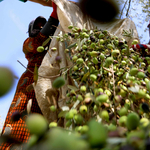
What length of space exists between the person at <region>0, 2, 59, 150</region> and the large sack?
0.06m

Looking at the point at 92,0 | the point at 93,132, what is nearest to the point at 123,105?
the point at 93,132

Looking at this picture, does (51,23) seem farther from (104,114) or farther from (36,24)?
(104,114)

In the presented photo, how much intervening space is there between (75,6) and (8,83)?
763 millimetres

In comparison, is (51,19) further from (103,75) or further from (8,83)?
(8,83)

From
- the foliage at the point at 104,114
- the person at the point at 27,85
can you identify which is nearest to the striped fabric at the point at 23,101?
the person at the point at 27,85

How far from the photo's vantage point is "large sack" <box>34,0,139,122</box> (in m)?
0.62

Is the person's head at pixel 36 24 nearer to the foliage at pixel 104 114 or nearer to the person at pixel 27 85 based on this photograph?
the person at pixel 27 85

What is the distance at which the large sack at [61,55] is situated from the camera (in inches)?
24.6

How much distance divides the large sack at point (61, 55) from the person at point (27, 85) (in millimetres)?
61

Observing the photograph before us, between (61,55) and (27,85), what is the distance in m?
0.30

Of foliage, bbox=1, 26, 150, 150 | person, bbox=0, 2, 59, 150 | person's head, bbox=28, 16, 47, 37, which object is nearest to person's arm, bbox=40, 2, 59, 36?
person, bbox=0, 2, 59, 150

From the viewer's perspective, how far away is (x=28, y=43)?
1.02 m

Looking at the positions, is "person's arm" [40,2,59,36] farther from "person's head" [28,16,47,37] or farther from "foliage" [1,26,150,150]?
"foliage" [1,26,150,150]

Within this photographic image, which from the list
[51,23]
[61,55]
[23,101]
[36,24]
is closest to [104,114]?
→ [61,55]
